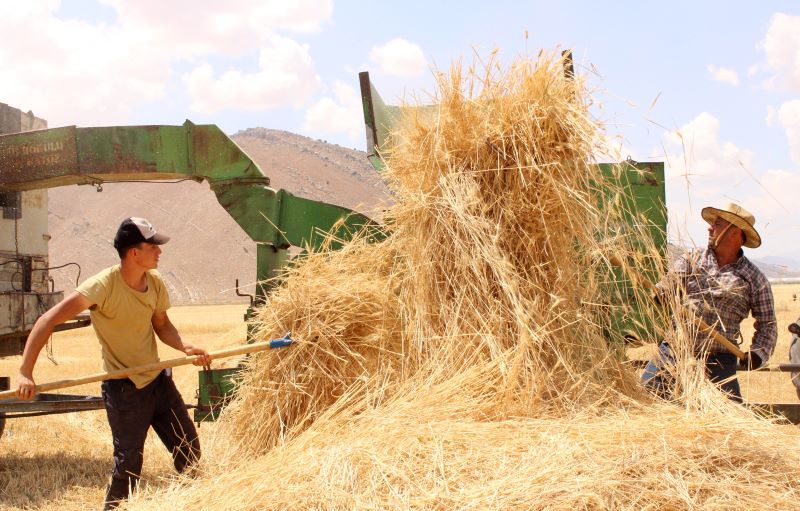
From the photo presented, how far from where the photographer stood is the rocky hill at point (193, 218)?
64.6m

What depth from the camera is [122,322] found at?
156 inches

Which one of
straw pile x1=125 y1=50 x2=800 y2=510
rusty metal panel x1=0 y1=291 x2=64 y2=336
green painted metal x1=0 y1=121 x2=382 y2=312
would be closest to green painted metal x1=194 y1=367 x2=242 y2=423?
green painted metal x1=0 y1=121 x2=382 y2=312

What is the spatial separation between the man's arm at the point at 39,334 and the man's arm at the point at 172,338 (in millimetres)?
504

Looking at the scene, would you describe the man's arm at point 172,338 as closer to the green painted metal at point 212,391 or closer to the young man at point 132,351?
the young man at point 132,351

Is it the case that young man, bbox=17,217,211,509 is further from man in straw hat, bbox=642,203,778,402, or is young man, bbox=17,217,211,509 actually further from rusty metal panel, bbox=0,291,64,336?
man in straw hat, bbox=642,203,778,402

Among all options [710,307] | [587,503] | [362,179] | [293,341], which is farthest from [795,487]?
[362,179]

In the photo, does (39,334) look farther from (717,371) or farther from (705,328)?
(717,371)

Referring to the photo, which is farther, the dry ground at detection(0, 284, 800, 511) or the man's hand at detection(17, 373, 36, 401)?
the dry ground at detection(0, 284, 800, 511)

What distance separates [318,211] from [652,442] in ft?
9.30

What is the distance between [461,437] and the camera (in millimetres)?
3111

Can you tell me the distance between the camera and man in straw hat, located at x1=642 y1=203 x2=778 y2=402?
14.2 ft

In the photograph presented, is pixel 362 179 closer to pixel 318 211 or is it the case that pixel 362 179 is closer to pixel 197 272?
pixel 197 272

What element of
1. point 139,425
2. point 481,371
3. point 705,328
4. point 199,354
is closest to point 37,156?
point 199,354

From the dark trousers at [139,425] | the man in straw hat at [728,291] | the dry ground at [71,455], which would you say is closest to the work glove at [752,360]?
the man in straw hat at [728,291]
